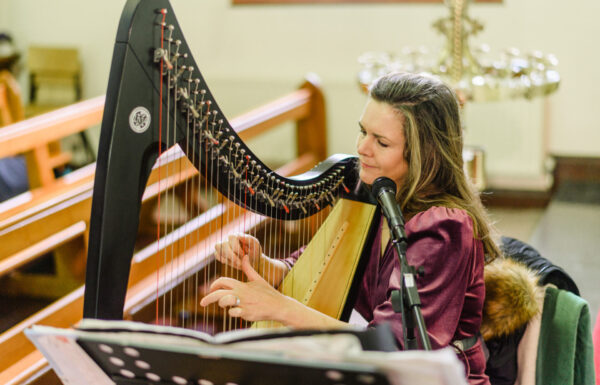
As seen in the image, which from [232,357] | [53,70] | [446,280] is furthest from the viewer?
[53,70]

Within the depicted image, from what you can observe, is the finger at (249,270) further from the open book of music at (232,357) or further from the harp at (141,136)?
the open book of music at (232,357)

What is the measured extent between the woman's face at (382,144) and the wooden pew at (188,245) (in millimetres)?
398

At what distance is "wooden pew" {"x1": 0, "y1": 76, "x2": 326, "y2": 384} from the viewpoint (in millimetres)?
2096

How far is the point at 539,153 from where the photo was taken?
5.25 metres

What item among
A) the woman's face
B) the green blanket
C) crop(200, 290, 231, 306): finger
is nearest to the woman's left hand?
crop(200, 290, 231, 306): finger

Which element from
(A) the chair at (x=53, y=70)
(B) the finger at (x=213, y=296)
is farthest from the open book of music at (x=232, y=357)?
(A) the chair at (x=53, y=70)

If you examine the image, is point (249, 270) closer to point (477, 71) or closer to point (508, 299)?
point (508, 299)

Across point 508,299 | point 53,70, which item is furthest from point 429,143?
point 53,70

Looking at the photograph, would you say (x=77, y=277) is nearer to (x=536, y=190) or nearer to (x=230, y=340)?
(x=230, y=340)

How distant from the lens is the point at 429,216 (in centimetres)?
151

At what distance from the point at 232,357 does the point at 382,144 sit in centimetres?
80

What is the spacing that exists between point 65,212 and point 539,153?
3840 mm

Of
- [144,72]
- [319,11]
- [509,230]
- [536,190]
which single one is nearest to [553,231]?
[509,230]

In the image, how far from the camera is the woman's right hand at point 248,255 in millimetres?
1562
